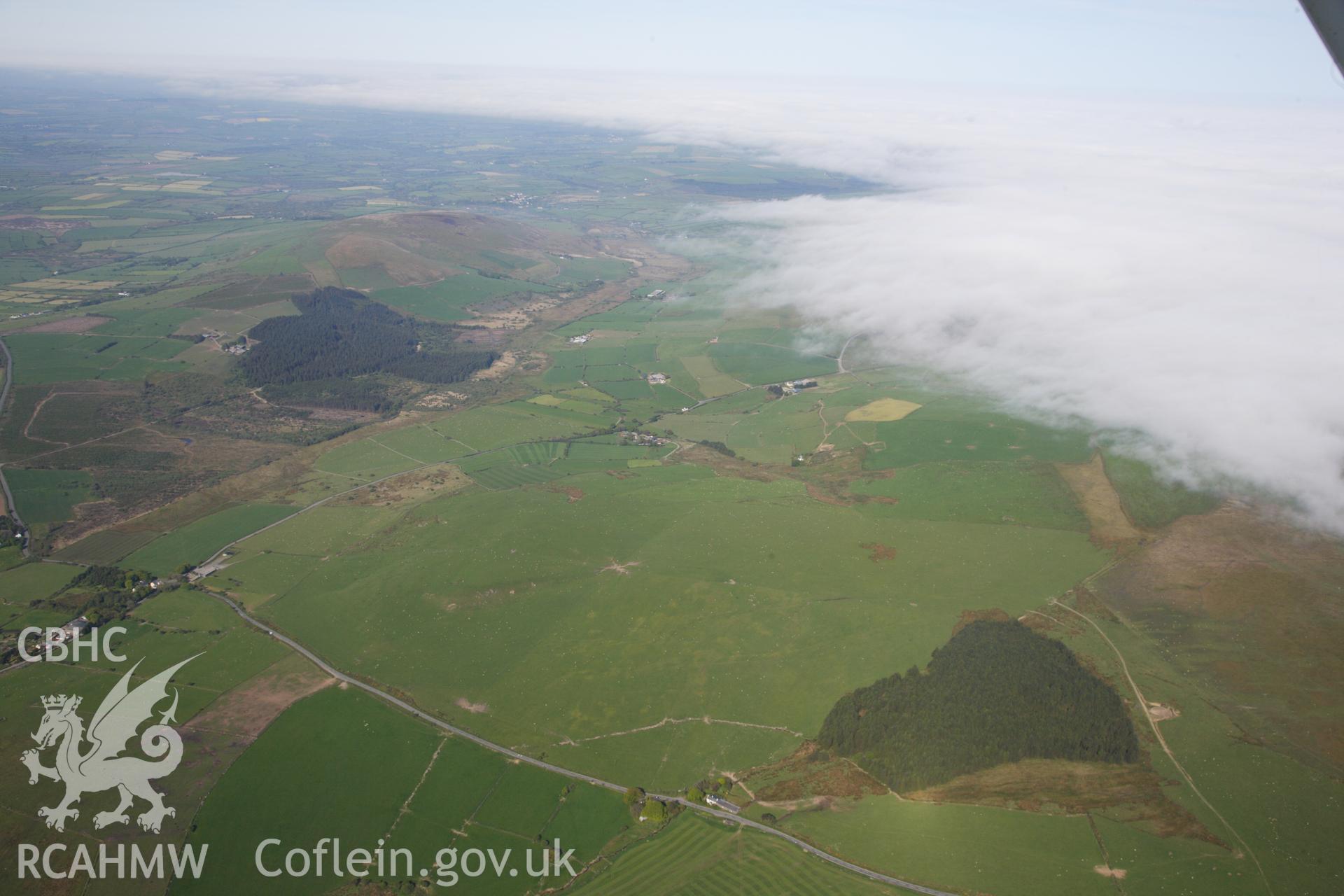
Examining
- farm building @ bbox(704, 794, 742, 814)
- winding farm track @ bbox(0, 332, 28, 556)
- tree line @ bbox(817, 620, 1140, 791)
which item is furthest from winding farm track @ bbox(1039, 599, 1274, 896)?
winding farm track @ bbox(0, 332, 28, 556)

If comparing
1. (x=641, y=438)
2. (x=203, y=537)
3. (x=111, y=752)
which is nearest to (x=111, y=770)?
(x=111, y=752)

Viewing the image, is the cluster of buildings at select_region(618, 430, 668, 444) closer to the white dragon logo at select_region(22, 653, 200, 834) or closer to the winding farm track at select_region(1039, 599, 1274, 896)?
the winding farm track at select_region(1039, 599, 1274, 896)

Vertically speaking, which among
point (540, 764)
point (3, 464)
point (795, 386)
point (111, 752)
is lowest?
point (111, 752)

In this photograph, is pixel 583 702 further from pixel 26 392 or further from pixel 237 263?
pixel 237 263

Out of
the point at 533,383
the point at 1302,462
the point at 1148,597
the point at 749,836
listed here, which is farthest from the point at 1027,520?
the point at 533,383

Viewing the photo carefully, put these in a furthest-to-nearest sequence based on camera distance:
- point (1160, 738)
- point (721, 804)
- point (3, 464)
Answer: point (3, 464) → point (1160, 738) → point (721, 804)

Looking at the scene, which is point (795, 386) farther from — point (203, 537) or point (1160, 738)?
point (203, 537)

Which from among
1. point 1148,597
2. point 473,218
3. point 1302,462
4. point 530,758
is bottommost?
point 530,758
